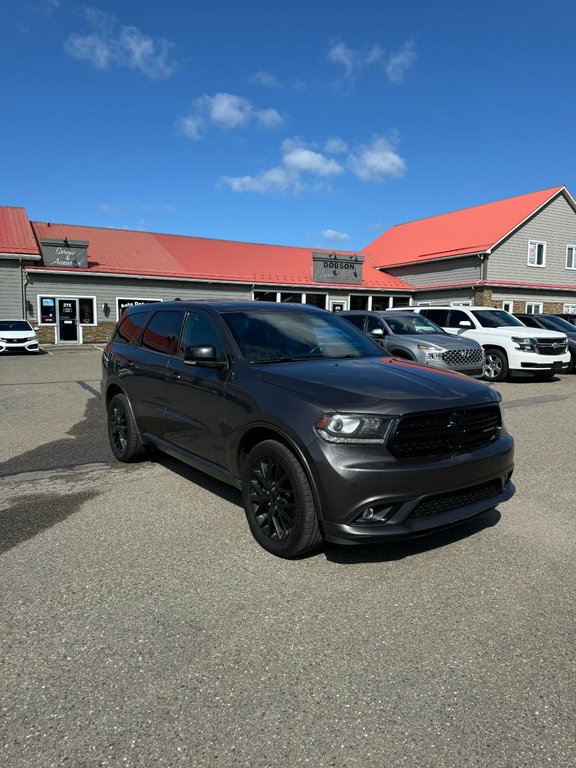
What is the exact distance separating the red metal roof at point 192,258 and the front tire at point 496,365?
17097mm

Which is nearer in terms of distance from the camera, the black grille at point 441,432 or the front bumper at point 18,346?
the black grille at point 441,432

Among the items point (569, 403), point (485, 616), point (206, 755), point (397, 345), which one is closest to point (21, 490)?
point (206, 755)

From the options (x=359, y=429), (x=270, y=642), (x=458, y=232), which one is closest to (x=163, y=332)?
(x=359, y=429)

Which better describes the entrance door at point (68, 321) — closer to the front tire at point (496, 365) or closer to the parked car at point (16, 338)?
the parked car at point (16, 338)

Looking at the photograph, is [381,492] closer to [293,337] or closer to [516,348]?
[293,337]

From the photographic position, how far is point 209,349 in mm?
4164

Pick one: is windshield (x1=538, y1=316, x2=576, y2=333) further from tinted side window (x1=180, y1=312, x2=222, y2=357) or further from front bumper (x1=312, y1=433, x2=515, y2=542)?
front bumper (x1=312, y1=433, x2=515, y2=542)

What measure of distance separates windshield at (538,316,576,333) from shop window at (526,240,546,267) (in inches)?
616

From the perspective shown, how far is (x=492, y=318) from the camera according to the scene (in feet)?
47.8

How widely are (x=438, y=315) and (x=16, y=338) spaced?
14786 mm

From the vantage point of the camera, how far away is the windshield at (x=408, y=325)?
12.2 metres

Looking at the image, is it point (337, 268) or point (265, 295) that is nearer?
point (265, 295)

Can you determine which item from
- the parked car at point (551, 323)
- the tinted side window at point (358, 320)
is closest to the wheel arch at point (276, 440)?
the tinted side window at point (358, 320)

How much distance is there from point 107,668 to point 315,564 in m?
1.44
